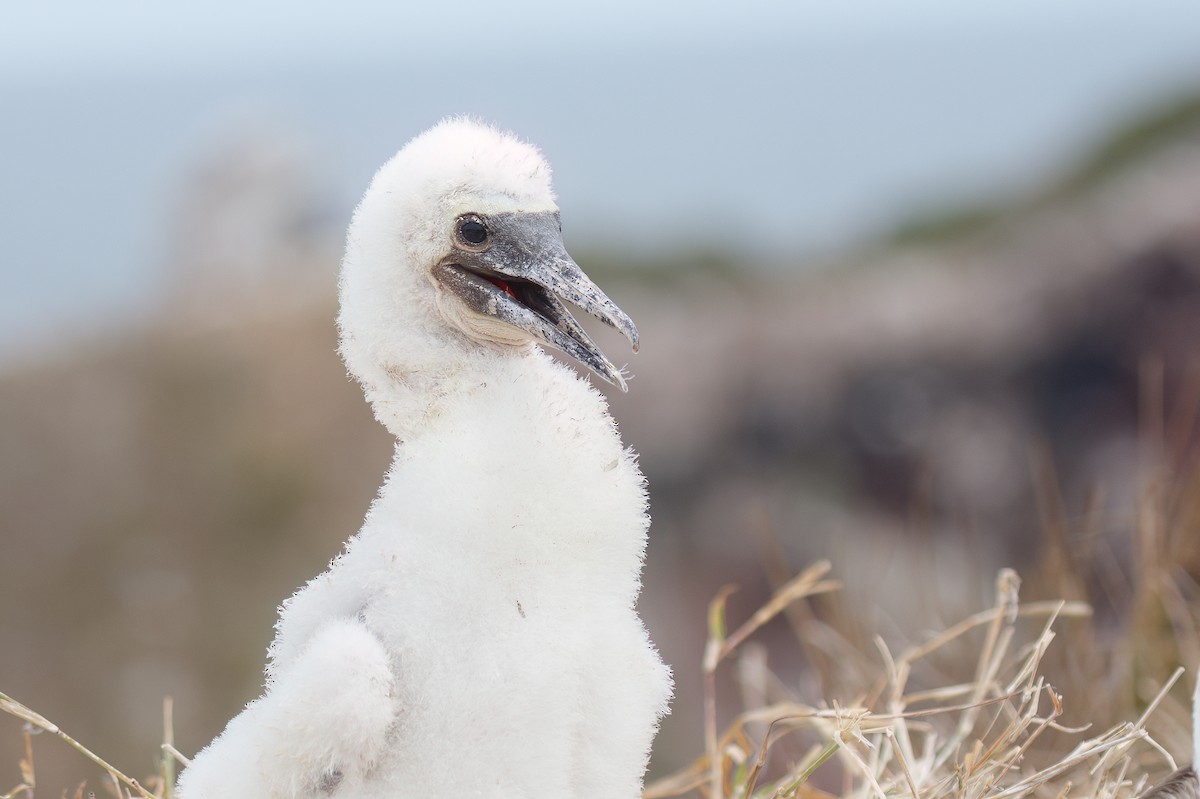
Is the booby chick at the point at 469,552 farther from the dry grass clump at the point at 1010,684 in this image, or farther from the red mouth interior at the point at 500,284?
the dry grass clump at the point at 1010,684

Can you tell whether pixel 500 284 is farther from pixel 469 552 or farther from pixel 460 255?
pixel 469 552

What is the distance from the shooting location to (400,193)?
6.61 ft

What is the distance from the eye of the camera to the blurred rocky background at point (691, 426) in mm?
9836

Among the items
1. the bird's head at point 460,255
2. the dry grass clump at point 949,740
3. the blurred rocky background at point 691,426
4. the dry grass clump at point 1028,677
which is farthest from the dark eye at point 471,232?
the blurred rocky background at point 691,426

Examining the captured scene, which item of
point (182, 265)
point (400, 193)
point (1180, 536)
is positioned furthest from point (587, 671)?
point (182, 265)

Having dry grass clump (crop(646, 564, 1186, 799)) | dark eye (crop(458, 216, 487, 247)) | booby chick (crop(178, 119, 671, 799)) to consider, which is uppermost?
dark eye (crop(458, 216, 487, 247))

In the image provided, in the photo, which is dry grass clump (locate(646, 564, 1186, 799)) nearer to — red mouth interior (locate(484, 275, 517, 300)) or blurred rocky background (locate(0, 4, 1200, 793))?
red mouth interior (locate(484, 275, 517, 300))

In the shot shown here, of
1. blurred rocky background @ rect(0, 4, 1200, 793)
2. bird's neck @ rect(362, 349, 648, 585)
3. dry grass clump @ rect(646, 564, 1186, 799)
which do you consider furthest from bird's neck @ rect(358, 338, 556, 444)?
blurred rocky background @ rect(0, 4, 1200, 793)

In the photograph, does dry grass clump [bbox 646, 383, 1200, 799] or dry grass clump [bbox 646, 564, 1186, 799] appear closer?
dry grass clump [bbox 646, 564, 1186, 799]

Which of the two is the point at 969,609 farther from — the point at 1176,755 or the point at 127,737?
the point at 127,737

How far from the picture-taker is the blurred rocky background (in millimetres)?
9836

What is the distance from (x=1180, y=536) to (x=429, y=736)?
2417mm

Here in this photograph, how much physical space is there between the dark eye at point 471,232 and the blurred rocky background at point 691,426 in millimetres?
7143

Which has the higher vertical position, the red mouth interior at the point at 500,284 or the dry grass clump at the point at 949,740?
the red mouth interior at the point at 500,284
